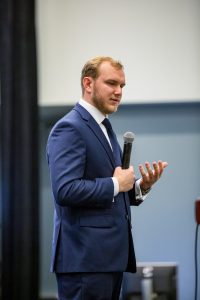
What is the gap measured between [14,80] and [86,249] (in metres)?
1.45

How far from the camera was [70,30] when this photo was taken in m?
2.51

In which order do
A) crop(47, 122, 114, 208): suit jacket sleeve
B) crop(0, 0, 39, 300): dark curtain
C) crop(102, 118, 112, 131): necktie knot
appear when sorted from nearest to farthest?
crop(47, 122, 114, 208): suit jacket sleeve
crop(102, 118, 112, 131): necktie knot
crop(0, 0, 39, 300): dark curtain

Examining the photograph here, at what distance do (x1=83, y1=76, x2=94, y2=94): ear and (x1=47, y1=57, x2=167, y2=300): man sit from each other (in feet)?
0.23

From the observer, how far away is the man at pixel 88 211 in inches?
49.3

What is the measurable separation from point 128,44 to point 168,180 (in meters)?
0.84

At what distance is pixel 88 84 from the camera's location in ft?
4.75

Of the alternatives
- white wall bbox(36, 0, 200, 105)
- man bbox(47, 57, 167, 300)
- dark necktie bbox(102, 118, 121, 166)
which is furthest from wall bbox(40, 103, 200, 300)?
man bbox(47, 57, 167, 300)

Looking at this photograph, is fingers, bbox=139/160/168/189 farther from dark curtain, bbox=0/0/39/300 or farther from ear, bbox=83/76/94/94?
dark curtain, bbox=0/0/39/300

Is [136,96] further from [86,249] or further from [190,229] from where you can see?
[86,249]

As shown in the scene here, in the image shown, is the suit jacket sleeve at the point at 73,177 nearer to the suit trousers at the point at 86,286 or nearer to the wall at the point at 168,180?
the suit trousers at the point at 86,286

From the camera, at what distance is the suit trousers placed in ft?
4.10

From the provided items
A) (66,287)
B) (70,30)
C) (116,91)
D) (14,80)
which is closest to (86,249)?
(66,287)

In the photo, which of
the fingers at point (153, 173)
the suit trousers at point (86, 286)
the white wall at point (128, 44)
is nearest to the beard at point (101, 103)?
the fingers at point (153, 173)

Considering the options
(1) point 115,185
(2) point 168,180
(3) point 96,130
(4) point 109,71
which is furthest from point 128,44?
(1) point 115,185
